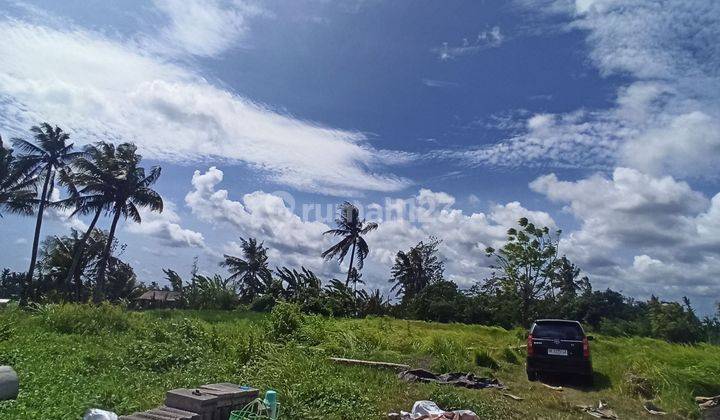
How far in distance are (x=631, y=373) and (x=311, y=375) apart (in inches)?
297

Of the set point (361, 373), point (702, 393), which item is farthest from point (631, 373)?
point (361, 373)

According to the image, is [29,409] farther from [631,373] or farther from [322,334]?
[631,373]

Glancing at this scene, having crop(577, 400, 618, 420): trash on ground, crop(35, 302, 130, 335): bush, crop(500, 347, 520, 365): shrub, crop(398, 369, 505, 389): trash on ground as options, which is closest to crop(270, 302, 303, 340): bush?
crop(398, 369, 505, 389): trash on ground

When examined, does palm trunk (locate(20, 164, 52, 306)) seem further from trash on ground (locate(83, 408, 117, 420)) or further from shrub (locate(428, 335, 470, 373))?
trash on ground (locate(83, 408, 117, 420))

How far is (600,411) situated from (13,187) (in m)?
38.1

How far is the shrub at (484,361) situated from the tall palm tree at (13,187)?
33.2 metres

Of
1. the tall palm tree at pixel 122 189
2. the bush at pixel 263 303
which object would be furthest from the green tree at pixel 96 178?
the bush at pixel 263 303

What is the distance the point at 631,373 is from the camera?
11.5 meters

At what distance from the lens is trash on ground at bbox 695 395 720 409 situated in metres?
9.25

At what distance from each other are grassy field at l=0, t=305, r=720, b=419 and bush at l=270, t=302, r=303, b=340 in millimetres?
35

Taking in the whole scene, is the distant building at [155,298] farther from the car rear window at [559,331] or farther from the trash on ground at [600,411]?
the trash on ground at [600,411]

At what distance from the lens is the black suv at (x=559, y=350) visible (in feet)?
39.0

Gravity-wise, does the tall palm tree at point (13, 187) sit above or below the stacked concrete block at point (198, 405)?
above

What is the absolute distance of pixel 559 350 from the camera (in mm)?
12078
